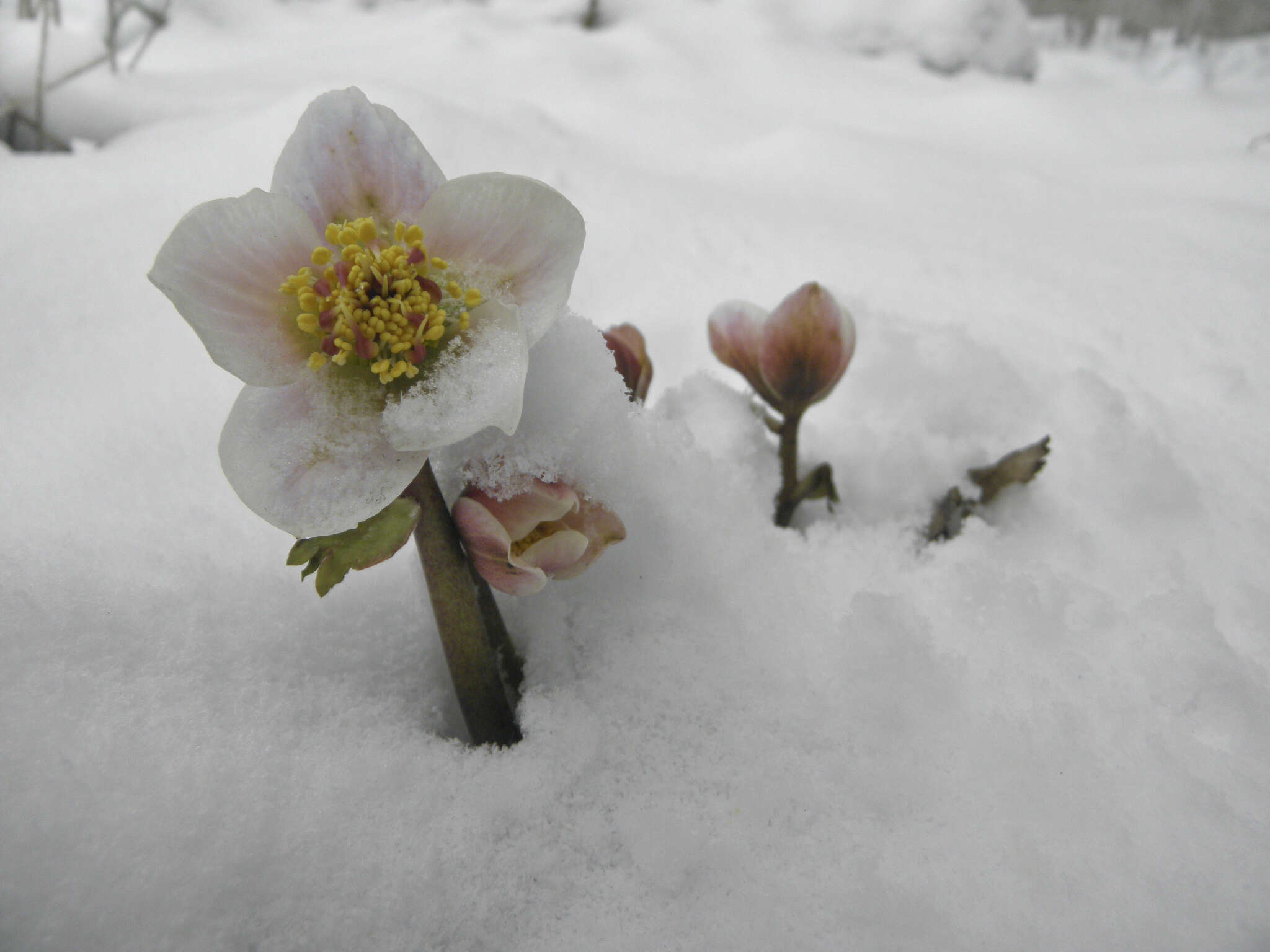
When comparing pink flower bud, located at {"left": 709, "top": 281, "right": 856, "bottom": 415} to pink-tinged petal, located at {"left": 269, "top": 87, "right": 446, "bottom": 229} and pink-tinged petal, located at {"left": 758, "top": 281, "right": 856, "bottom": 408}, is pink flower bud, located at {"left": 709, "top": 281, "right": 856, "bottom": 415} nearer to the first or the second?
pink-tinged petal, located at {"left": 758, "top": 281, "right": 856, "bottom": 408}

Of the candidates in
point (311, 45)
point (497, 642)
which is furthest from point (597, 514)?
point (311, 45)

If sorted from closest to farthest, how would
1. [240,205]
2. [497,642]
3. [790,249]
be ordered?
1. [240,205]
2. [497,642]
3. [790,249]

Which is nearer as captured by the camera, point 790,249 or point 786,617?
point 786,617

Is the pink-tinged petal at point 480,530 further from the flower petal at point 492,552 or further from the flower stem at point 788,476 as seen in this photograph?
the flower stem at point 788,476

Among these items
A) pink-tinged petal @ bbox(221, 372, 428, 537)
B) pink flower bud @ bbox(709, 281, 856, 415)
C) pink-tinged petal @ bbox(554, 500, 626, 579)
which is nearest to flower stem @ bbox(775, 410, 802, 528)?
pink flower bud @ bbox(709, 281, 856, 415)

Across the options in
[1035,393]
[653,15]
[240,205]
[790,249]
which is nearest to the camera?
[240,205]

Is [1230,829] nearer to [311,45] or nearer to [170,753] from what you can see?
[170,753]

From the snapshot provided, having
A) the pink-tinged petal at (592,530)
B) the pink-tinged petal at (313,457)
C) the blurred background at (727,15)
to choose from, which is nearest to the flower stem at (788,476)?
the pink-tinged petal at (592,530)
